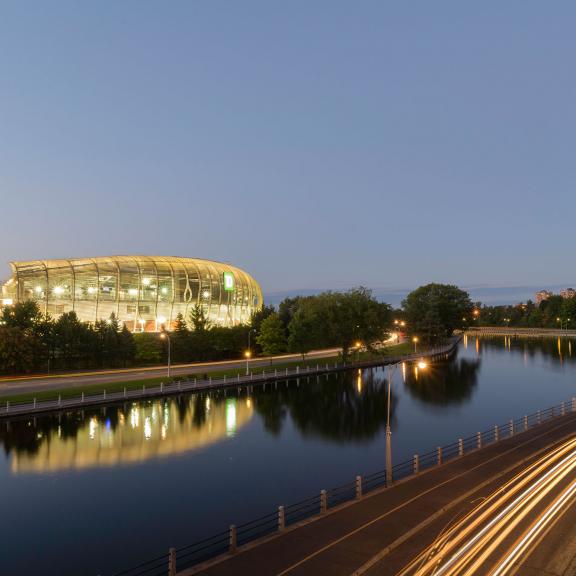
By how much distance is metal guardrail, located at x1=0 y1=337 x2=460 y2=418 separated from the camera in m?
47.4

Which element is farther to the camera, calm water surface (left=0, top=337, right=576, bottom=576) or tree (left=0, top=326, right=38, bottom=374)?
tree (left=0, top=326, right=38, bottom=374)

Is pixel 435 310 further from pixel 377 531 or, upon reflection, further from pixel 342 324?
pixel 377 531

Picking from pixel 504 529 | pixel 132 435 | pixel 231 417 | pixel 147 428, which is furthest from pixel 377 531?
pixel 231 417

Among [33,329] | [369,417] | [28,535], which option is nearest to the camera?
[28,535]

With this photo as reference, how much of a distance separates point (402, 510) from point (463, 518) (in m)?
2.22

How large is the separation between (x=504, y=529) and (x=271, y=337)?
7644cm

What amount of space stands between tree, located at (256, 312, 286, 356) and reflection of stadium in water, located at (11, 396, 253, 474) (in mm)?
37787

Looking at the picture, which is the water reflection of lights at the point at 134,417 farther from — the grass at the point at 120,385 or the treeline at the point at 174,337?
the treeline at the point at 174,337

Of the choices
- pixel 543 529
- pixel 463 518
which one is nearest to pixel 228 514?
pixel 463 518

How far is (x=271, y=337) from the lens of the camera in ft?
304

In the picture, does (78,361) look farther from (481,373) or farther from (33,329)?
(481,373)

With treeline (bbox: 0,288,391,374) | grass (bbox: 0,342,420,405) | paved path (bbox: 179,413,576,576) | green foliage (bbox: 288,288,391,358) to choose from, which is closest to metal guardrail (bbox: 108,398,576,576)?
paved path (bbox: 179,413,576,576)

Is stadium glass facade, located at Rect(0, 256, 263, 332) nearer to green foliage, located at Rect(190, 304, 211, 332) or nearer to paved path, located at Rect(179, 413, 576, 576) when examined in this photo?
green foliage, located at Rect(190, 304, 211, 332)

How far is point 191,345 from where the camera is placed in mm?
86438
